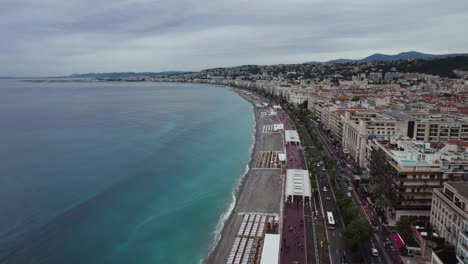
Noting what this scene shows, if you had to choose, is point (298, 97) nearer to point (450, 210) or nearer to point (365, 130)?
point (365, 130)

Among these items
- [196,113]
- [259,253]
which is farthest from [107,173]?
[196,113]

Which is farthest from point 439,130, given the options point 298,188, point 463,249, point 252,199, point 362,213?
point 463,249

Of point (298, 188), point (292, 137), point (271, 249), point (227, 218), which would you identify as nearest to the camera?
point (271, 249)

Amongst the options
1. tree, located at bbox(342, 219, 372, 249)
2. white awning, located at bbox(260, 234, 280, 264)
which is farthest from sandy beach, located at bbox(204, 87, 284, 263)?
tree, located at bbox(342, 219, 372, 249)

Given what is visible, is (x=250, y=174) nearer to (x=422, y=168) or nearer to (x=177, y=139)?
(x=422, y=168)

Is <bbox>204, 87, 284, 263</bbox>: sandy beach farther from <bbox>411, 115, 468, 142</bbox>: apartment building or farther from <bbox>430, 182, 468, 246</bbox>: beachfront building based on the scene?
<bbox>411, 115, 468, 142</bbox>: apartment building
